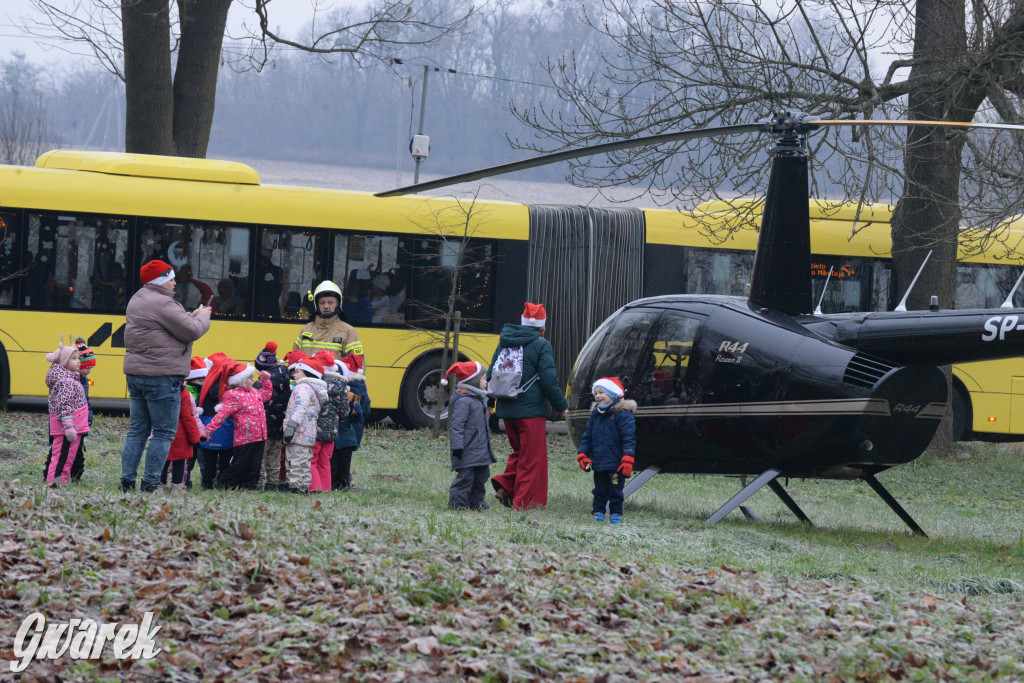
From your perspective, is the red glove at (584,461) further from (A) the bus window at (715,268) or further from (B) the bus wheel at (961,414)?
(B) the bus wheel at (961,414)

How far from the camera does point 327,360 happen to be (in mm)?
10281

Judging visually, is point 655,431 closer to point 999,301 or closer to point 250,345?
point 250,345

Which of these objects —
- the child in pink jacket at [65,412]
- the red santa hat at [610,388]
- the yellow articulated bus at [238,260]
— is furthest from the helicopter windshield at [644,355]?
the yellow articulated bus at [238,260]

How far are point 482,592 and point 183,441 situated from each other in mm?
4309

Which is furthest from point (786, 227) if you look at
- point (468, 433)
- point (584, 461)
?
point (468, 433)

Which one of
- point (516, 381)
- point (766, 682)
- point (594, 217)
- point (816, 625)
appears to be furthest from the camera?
point (594, 217)

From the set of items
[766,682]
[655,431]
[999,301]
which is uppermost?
[999,301]

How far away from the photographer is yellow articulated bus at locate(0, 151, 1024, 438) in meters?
16.1

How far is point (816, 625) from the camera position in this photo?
5988mm

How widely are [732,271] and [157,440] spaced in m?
11.0

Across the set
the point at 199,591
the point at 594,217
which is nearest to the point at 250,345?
the point at 594,217

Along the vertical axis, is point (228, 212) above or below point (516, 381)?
above

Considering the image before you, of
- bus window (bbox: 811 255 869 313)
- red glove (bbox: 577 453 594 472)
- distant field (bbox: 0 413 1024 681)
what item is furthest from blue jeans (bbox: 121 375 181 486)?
bus window (bbox: 811 255 869 313)

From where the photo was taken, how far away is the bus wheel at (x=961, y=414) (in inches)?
707
